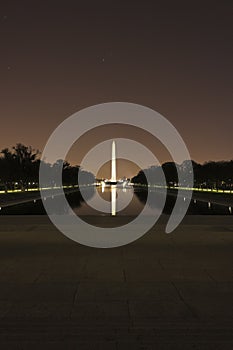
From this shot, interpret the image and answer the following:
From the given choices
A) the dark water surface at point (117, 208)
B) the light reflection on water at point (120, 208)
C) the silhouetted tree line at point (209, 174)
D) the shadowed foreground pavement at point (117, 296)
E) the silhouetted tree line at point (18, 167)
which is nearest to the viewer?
the shadowed foreground pavement at point (117, 296)

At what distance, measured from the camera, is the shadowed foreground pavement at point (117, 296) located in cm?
→ 592

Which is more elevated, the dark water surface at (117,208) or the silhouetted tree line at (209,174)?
the silhouetted tree line at (209,174)

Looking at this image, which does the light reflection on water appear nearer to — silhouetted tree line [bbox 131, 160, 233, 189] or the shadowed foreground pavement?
the shadowed foreground pavement

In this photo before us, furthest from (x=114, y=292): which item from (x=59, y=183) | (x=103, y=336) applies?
(x=59, y=183)

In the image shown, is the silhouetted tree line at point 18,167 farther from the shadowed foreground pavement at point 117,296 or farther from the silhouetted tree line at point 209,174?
the shadowed foreground pavement at point 117,296

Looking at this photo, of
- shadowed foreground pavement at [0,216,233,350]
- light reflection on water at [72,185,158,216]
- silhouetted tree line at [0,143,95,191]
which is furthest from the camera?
silhouetted tree line at [0,143,95,191]

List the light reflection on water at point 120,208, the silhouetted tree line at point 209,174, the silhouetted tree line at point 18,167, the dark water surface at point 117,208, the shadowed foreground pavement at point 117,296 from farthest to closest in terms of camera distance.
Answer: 1. the silhouetted tree line at point 209,174
2. the silhouetted tree line at point 18,167
3. the light reflection on water at point 120,208
4. the dark water surface at point 117,208
5. the shadowed foreground pavement at point 117,296

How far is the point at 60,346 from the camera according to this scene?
221 inches

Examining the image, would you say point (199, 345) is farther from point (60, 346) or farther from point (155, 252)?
point (155, 252)

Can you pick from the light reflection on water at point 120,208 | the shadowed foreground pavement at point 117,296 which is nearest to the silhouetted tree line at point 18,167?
the light reflection on water at point 120,208

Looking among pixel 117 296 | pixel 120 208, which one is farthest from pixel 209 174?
pixel 117 296

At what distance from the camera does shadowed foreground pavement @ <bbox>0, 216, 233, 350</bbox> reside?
19.4 feet

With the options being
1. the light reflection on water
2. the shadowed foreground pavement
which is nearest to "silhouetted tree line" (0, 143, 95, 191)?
the light reflection on water

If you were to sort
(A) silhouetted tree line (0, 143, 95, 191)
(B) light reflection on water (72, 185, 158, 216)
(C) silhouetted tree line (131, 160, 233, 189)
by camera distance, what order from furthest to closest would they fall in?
(C) silhouetted tree line (131, 160, 233, 189) → (A) silhouetted tree line (0, 143, 95, 191) → (B) light reflection on water (72, 185, 158, 216)
